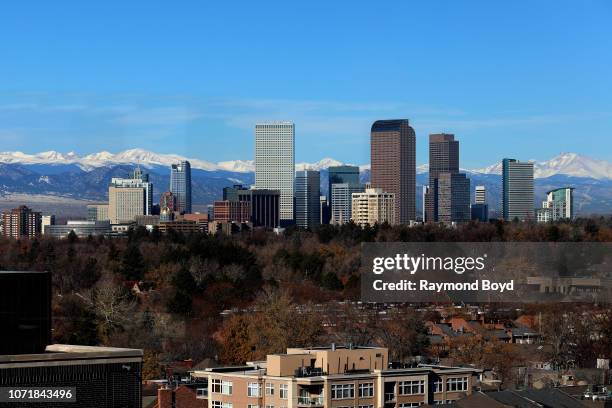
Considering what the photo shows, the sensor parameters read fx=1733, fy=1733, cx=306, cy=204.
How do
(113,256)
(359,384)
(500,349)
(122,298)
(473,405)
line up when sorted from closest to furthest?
(473,405) → (359,384) → (500,349) → (122,298) → (113,256)

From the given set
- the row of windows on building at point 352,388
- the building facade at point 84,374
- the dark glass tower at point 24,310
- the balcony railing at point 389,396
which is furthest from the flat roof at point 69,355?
the balcony railing at point 389,396

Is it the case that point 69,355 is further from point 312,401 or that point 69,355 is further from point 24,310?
point 312,401

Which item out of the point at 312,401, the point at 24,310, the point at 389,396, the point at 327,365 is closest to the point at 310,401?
the point at 312,401

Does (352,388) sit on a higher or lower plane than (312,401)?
higher

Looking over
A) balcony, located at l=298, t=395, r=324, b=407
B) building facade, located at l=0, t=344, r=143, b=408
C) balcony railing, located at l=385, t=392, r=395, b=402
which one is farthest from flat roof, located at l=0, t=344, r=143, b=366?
balcony railing, located at l=385, t=392, r=395, b=402

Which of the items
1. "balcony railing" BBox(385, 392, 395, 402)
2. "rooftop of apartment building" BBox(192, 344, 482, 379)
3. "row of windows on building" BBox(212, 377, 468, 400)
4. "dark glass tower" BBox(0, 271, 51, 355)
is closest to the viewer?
"dark glass tower" BBox(0, 271, 51, 355)

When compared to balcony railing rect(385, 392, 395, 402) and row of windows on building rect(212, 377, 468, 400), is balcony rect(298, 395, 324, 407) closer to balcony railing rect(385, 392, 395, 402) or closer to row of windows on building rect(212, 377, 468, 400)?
row of windows on building rect(212, 377, 468, 400)

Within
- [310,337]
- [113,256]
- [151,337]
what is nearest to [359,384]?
[310,337]

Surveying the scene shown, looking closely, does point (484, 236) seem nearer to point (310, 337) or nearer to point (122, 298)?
point (122, 298)
